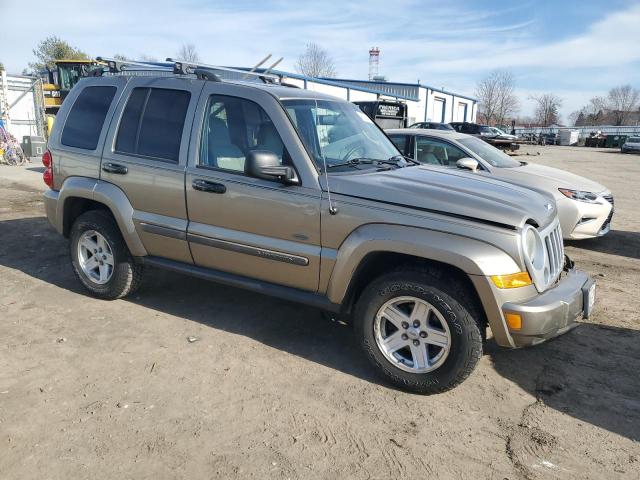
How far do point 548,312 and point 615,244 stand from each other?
5.38m

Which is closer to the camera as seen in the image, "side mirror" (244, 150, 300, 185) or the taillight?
"side mirror" (244, 150, 300, 185)

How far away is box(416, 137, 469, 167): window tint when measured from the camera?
740cm

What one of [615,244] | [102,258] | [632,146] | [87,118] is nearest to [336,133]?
[87,118]

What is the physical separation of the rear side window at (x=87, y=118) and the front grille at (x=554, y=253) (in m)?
3.87

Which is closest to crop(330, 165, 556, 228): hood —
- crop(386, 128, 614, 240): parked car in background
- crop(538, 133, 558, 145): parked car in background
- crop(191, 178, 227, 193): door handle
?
crop(191, 178, 227, 193): door handle

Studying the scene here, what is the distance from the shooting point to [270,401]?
10.9ft

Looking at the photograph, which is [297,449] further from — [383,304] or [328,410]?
[383,304]

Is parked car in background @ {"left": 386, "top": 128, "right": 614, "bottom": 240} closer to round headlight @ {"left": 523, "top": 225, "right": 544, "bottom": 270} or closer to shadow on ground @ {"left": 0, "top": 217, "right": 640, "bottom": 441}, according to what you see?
shadow on ground @ {"left": 0, "top": 217, "right": 640, "bottom": 441}

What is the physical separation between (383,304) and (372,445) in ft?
2.95

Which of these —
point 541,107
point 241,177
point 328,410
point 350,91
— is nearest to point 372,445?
point 328,410

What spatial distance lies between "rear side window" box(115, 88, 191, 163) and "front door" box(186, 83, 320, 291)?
8.5 inches

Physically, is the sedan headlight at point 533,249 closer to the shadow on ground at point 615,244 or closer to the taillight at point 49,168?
the taillight at point 49,168

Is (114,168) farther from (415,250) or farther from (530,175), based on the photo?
(530,175)

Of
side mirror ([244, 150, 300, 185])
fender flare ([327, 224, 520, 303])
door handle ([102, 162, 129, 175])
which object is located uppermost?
side mirror ([244, 150, 300, 185])
